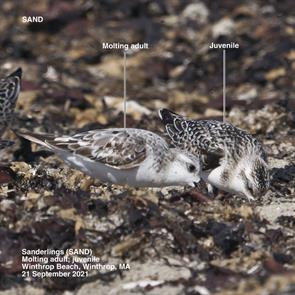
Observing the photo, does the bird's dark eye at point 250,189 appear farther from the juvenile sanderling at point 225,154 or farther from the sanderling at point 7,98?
the sanderling at point 7,98

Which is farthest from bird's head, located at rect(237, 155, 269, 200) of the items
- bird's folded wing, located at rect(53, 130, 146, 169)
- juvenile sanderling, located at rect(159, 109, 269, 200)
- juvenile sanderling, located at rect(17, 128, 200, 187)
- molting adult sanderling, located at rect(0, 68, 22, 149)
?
molting adult sanderling, located at rect(0, 68, 22, 149)

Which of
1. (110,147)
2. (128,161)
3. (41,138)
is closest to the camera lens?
→ (128,161)

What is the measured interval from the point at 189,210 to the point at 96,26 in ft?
28.0

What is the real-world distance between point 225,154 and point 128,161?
2.88ft

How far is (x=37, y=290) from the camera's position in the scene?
6352mm

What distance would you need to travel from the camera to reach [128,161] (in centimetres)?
763

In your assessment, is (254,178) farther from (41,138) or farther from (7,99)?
(7,99)

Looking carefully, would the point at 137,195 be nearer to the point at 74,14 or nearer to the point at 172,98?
the point at 172,98

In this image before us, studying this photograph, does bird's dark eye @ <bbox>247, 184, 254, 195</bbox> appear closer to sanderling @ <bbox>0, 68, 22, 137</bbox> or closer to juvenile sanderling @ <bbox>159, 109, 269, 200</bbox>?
juvenile sanderling @ <bbox>159, 109, 269, 200</bbox>

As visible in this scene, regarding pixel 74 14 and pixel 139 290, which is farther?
pixel 74 14

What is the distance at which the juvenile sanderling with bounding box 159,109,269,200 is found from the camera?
25.8 ft

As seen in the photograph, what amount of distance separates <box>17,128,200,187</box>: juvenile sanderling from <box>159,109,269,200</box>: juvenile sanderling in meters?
0.33

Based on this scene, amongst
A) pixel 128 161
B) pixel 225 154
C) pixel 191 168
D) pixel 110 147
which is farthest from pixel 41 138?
pixel 225 154

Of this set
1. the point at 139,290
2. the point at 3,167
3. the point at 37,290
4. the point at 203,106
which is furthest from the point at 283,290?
the point at 203,106
